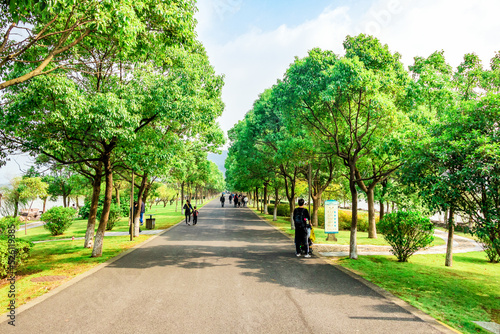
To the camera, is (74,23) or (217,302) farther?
(74,23)

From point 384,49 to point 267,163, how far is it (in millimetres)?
12432

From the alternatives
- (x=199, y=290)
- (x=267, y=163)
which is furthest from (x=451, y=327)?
(x=267, y=163)

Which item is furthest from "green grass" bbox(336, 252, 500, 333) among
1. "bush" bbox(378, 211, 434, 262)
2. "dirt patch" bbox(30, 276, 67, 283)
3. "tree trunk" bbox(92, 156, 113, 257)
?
"tree trunk" bbox(92, 156, 113, 257)

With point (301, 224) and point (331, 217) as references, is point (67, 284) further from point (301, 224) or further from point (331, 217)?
point (331, 217)

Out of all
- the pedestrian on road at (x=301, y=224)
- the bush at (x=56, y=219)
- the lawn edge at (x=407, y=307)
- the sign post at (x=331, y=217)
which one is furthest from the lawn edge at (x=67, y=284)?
the sign post at (x=331, y=217)

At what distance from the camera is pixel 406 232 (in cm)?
1068

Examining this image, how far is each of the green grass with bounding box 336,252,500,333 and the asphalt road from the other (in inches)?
28.9

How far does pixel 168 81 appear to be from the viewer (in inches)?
424

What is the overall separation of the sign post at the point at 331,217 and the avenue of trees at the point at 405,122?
2842 mm

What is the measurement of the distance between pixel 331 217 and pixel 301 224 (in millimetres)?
4978

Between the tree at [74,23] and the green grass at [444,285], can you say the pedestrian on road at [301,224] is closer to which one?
the green grass at [444,285]

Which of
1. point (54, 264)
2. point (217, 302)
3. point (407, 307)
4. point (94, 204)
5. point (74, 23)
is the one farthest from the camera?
point (94, 204)

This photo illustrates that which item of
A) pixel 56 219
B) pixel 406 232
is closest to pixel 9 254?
pixel 56 219

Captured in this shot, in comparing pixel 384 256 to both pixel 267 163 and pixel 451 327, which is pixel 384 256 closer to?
pixel 451 327
